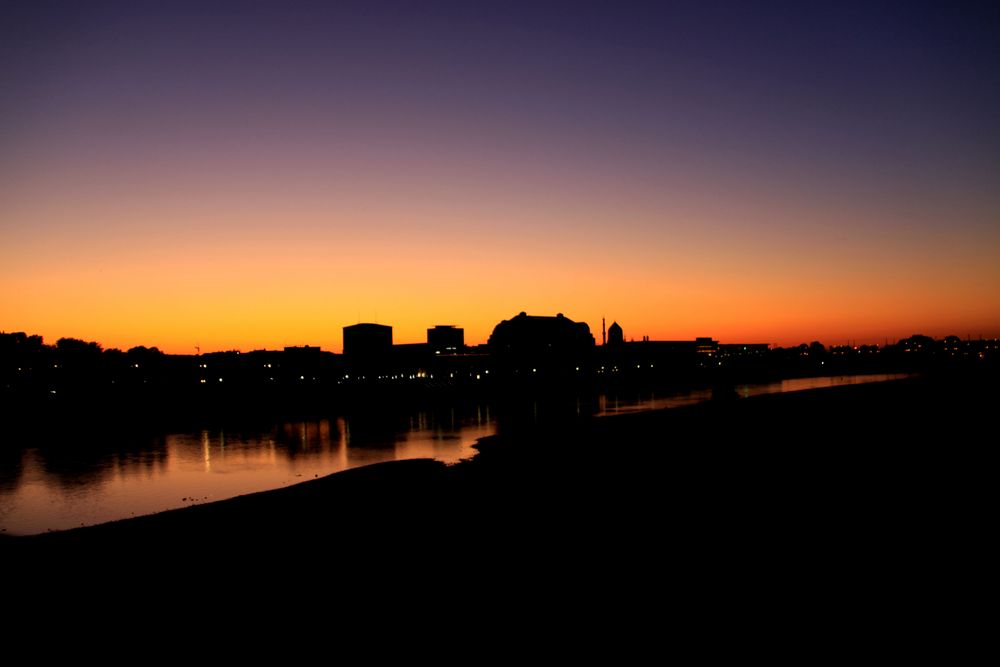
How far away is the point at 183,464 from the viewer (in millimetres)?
47188

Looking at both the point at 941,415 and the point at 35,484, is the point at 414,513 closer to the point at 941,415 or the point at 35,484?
the point at 35,484

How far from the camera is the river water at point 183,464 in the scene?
3269 centimetres

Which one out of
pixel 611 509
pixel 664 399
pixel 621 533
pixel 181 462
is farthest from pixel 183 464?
pixel 664 399

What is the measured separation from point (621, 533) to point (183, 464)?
40.1 m

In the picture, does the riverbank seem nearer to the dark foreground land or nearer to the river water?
the dark foreground land

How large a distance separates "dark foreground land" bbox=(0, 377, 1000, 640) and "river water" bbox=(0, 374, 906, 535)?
7.15 meters

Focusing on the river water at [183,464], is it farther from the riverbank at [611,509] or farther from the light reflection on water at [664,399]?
the light reflection on water at [664,399]

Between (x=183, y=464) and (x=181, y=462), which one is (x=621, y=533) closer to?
(x=183, y=464)

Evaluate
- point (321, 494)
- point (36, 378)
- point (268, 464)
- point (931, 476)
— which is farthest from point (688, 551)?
point (36, 378)

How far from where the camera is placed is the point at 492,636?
37.1 ft

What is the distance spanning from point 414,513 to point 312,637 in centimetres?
1000

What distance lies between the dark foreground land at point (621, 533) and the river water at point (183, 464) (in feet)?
23.4

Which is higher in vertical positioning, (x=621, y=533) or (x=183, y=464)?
(x=621, y=533)

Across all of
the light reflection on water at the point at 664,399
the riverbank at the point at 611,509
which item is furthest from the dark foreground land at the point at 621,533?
the light reflection on water at the point at 664,399
